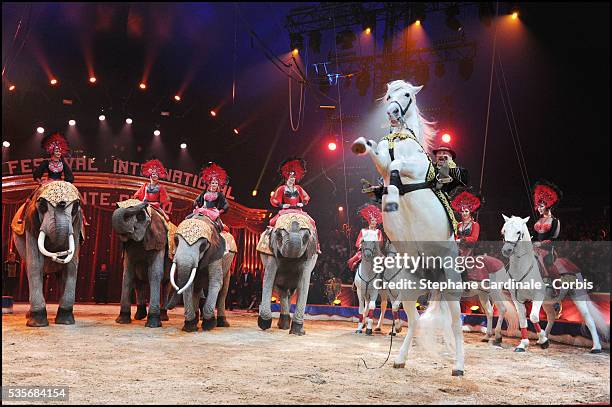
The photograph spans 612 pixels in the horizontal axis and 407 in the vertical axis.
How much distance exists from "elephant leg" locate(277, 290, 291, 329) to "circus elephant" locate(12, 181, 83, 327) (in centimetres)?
311

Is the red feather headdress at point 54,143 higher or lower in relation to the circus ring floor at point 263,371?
higher

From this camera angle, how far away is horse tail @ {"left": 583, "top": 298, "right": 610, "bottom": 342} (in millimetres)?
7494

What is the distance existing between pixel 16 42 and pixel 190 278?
3.42m

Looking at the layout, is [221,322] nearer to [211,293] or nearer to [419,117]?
[211,293]

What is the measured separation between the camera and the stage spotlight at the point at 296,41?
1120cm

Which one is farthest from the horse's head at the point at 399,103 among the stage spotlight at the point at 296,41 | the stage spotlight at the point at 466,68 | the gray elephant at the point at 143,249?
Result: the stage spotlight at the point at 466,68

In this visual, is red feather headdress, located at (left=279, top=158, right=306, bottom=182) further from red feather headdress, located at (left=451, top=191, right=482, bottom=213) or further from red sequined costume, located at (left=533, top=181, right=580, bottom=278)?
red sequined costume, located at (left=533, top=181, right=580, bottom=278)

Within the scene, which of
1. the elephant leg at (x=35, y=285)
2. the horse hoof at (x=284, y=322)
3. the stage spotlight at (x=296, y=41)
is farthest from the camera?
the stage spotlight at (x=296, y=41)

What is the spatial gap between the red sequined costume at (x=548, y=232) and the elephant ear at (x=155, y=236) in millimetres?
5556

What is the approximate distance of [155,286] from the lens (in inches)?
307

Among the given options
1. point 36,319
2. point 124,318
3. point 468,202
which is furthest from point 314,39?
point 36,319

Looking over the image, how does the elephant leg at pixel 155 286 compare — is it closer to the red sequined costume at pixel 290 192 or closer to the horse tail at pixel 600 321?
the red sequined costume at pixel 290 192

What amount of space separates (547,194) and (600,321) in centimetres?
203

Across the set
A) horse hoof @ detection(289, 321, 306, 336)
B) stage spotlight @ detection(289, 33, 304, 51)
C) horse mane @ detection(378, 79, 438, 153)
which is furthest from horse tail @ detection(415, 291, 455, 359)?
stage spotlight @ detection(289, 33, 304, 51)
